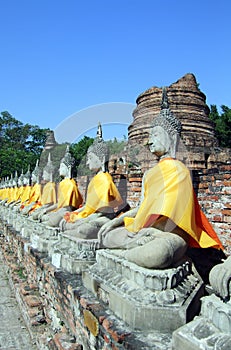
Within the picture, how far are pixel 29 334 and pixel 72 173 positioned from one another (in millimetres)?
2924

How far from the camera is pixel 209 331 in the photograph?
206 cm

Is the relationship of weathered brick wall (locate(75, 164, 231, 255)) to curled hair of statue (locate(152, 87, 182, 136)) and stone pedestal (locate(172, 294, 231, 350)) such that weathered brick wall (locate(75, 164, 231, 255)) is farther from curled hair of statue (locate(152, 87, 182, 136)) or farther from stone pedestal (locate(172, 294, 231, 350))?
stone pedestal (locate(172, 294, 231, 350))

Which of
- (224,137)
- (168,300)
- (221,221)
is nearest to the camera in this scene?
(168,300)

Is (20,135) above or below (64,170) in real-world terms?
above

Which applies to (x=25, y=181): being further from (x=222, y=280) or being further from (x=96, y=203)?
(x=222, y=280)

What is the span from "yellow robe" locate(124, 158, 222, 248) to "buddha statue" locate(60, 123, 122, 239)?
4.05ft

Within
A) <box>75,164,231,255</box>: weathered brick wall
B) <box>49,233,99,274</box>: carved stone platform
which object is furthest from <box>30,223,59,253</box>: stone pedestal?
Answer: <box>75,164,231,255</box>: weathered brick wall

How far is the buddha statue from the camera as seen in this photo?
14.9ft

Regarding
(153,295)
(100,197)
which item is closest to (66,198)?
(100,197)

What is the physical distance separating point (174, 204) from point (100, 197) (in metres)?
1.96

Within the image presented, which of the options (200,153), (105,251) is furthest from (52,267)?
(200,153)

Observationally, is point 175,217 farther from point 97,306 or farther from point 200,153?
point 200,153

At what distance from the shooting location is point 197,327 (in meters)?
2.12

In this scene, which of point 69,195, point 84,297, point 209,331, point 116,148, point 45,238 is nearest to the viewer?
point 209,331
